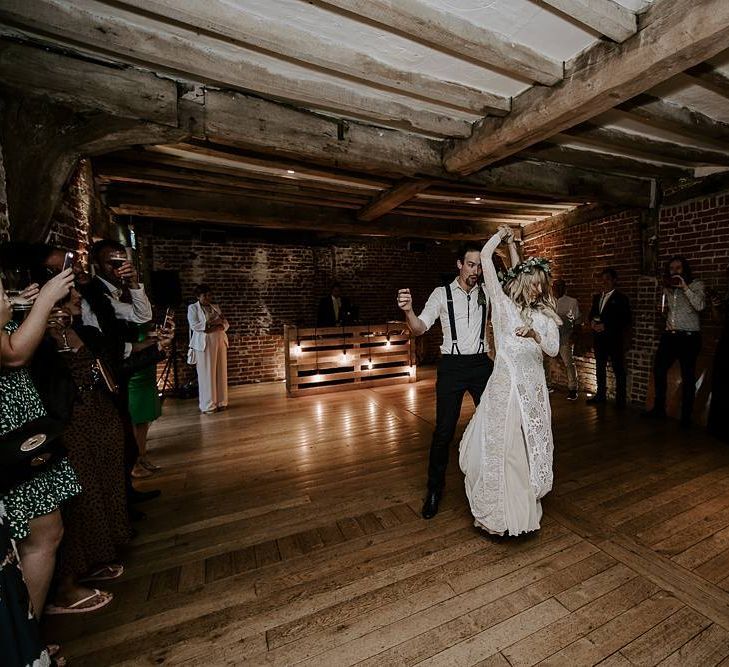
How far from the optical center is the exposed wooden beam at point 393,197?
153 inches

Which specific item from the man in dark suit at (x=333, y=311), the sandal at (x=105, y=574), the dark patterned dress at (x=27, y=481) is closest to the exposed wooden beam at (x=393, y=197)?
the man in dark suit at (x=333, y=311)

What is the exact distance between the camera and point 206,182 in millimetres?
4395

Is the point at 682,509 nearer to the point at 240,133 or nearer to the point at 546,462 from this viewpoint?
the point at 546,462

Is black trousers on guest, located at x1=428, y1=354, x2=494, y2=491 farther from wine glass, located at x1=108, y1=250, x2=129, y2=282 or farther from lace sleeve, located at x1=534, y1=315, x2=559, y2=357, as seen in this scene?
wine glass, located at x1=108, y1=250, x2=129, y2=282

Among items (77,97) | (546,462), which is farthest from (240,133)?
(546,462)

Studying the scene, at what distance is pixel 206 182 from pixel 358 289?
4.20 meters

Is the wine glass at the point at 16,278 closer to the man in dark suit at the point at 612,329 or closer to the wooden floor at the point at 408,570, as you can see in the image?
the wooden floor at the point at 408,570

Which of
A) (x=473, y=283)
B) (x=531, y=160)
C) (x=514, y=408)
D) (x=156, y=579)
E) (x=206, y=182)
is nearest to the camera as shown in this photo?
(x=156, y=579)

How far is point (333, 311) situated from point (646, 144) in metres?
5.14

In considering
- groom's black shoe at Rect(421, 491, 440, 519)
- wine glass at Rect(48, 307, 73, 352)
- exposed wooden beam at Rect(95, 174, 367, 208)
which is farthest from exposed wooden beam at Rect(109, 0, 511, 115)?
groom's black shoe at Rect(421, 491, 440, 519)

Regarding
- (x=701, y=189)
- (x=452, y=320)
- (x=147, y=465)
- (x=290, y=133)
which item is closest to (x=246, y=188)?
(x=290, y=133)

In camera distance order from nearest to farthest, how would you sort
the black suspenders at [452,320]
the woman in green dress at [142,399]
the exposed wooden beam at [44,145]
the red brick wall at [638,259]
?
the exposed wooden beam at [44,145] → the black suspenders at [452,320] → the woman in green dress at [142,399] → the red brick wall at [638,259]

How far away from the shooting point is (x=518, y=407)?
218 cm

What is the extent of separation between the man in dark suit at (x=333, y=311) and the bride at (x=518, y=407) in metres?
5.14
